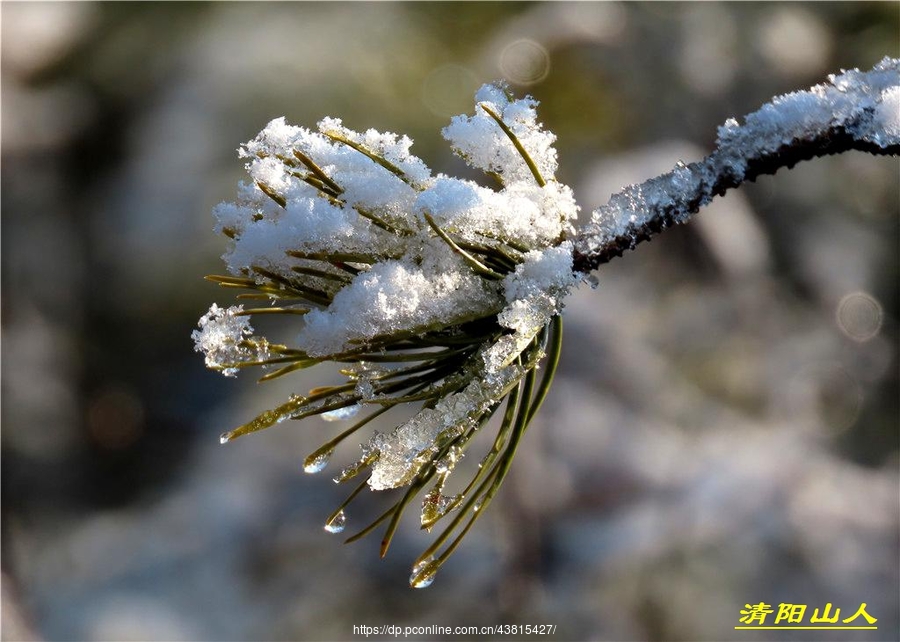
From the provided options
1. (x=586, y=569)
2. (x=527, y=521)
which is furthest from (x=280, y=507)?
(x=586, y=569)

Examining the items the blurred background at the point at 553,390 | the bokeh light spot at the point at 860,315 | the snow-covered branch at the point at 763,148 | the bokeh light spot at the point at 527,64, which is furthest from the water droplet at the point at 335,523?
the bokeh light spot at the point at 860,315

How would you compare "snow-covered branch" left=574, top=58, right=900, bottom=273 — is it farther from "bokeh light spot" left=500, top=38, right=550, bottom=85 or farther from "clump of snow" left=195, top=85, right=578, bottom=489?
"bokeh light spot" left=500, top=38, right=550, bottom=85

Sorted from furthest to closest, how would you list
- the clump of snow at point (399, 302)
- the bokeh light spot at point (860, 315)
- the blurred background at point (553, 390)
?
the bokeh light spot at point (860, 315) < the blurred background at point (553, 390) < the clump of snow at point (399, 302)

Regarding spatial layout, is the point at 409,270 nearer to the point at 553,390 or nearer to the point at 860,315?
the point at 553,390

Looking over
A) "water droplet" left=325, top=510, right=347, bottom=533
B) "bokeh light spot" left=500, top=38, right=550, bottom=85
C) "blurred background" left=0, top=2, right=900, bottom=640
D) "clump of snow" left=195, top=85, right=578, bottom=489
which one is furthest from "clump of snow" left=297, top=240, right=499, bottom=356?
"bokeh light spot" left=500, top=38, right=550, bottom=85

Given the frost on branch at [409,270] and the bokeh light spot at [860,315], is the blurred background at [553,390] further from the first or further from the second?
the frost on branch at [409,270]

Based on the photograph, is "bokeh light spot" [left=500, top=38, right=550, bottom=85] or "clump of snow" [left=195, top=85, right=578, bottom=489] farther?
"bokeh light spot" [left=500, top=38, right=550, bottom=85]

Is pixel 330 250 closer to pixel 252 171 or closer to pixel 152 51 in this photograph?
pixel 252 171

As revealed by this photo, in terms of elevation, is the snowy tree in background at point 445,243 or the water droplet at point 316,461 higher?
the snowy tree in background at point 445,243
